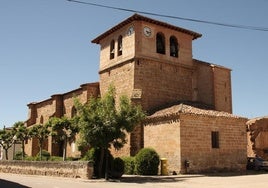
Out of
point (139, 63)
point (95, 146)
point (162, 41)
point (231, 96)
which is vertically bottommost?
point (95, 146)

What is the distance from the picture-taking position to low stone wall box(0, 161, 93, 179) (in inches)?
780

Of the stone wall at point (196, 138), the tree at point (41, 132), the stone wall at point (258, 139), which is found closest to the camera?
the stone wall at point (196, 138)

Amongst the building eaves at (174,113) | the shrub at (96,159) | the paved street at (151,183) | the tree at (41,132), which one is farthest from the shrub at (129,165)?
the tree at (41,132)

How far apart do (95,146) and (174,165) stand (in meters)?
5.63

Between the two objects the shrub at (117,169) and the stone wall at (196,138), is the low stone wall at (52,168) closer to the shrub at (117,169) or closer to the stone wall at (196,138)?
the shrub at (117,169)

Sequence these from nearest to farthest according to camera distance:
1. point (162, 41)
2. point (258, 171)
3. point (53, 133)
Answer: point (258, 171) → point (162, 41) → point (53, 133)

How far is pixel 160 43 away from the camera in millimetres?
28875

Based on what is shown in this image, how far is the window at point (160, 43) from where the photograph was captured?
28.6m

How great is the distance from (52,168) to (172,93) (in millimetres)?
11327

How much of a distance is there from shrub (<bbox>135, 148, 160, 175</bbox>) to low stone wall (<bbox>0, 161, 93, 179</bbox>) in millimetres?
3471

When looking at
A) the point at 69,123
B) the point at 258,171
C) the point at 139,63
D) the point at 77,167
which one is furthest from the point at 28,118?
the point at 258,171

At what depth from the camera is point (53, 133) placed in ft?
101

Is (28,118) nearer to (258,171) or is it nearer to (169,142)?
(169,142)

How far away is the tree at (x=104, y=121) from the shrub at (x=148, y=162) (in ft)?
7.07
